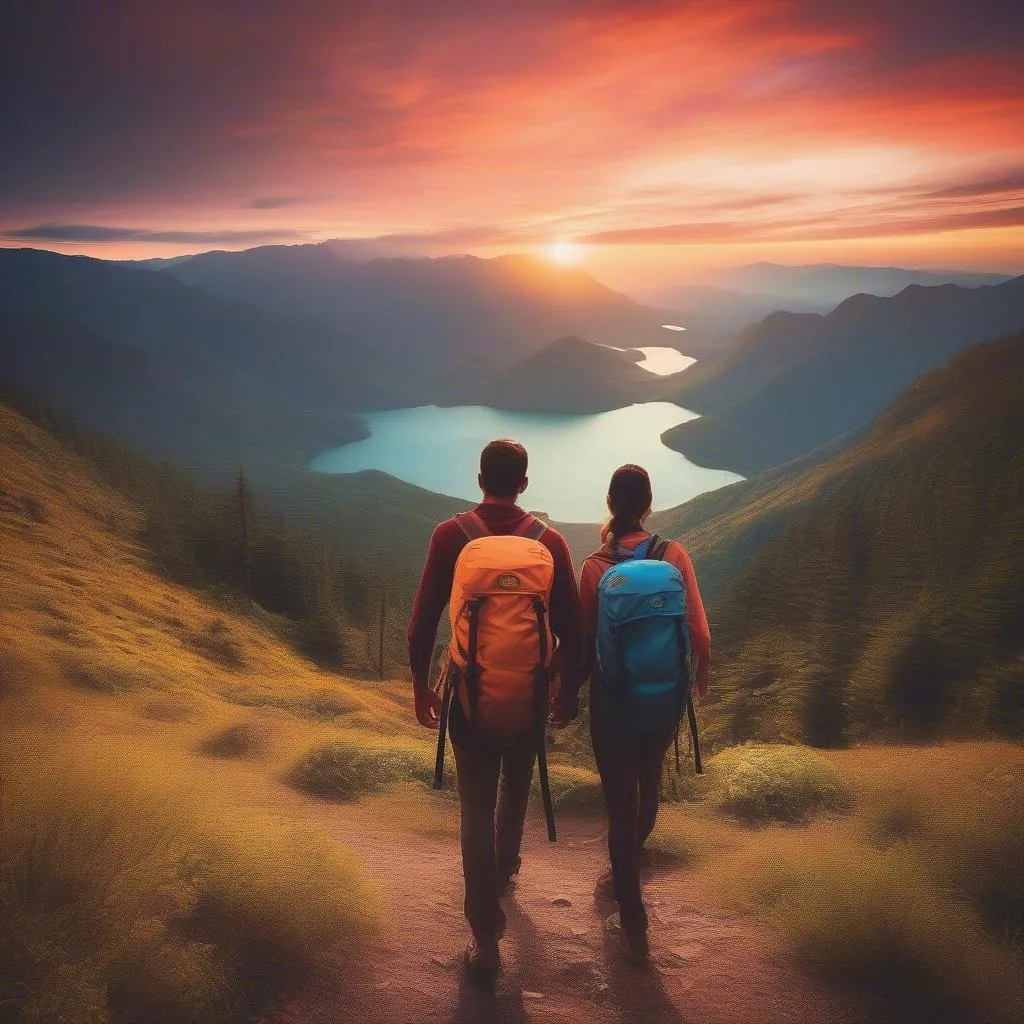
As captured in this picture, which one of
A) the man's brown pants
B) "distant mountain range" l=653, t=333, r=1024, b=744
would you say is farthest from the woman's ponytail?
"distant mountain range" l=653, t=333, r=1024, b=744

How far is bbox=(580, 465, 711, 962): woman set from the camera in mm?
4973

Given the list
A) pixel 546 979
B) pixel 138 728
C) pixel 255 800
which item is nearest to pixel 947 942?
pixel 546 979

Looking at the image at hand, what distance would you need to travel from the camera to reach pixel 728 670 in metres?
46.2

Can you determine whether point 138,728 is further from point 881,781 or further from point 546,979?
point 881,781

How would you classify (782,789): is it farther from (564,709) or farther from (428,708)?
(428,708)

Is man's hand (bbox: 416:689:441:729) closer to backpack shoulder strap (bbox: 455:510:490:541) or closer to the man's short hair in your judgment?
backpack shoulder strap (bbox: 455:510:490:541)

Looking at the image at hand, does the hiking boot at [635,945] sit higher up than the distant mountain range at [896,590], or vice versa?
the hiking boot at [635,945]

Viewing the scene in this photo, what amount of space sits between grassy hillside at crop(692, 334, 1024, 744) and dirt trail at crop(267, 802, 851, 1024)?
2314cm

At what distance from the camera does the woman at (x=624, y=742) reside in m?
4.97

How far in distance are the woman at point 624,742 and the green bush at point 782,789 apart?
145 inches

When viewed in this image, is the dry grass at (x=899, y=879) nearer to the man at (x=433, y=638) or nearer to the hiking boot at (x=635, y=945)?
the hiking boot at (x=635, y=945)

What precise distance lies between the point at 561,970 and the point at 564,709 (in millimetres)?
2006

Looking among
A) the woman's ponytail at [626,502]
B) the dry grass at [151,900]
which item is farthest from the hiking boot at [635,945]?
the woman's ponytail at [626,502]

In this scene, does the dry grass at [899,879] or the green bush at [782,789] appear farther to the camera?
the green bush at [782,789]
